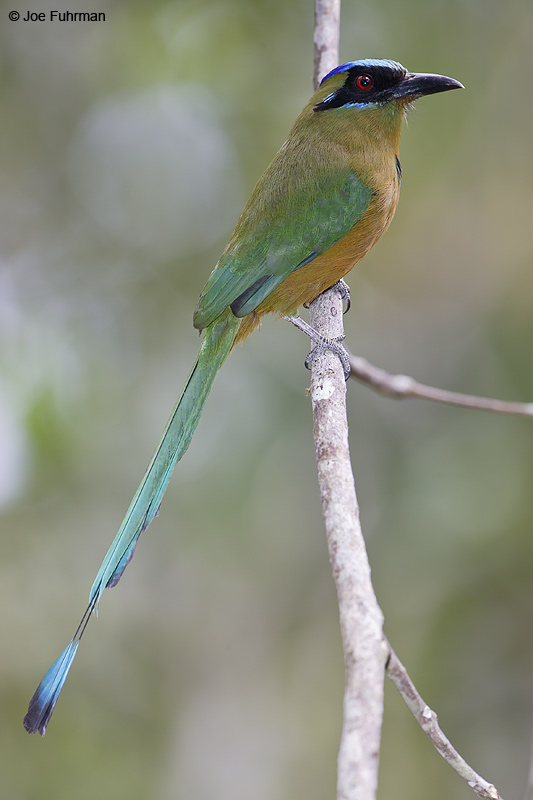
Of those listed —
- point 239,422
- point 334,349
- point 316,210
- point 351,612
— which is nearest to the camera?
point 351,612

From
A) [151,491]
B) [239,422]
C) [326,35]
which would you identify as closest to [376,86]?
[326,35]

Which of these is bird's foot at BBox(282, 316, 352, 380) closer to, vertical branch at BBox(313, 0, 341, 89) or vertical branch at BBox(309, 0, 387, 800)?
vertical branch at BBox(309, 0, 387, 800)

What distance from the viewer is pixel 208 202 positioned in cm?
383

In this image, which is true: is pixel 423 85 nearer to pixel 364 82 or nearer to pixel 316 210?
pixel 364 82

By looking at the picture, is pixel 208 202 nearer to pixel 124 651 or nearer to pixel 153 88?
pixel 153 88

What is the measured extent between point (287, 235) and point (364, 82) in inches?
21.4

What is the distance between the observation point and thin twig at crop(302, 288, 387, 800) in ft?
3.18

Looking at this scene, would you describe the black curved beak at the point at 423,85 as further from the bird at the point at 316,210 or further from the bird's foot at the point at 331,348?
the bird's foot at the point at 331,348

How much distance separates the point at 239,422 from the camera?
3.62 metres

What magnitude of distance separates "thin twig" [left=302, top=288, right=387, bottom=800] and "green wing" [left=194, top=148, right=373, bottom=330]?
2.04 feet

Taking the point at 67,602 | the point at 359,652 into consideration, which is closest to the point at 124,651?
the point at 67,602

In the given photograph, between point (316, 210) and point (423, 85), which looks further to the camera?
point (423, 85)

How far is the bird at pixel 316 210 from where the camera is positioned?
7.70ft

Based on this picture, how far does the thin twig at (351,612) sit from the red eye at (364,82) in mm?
1125
